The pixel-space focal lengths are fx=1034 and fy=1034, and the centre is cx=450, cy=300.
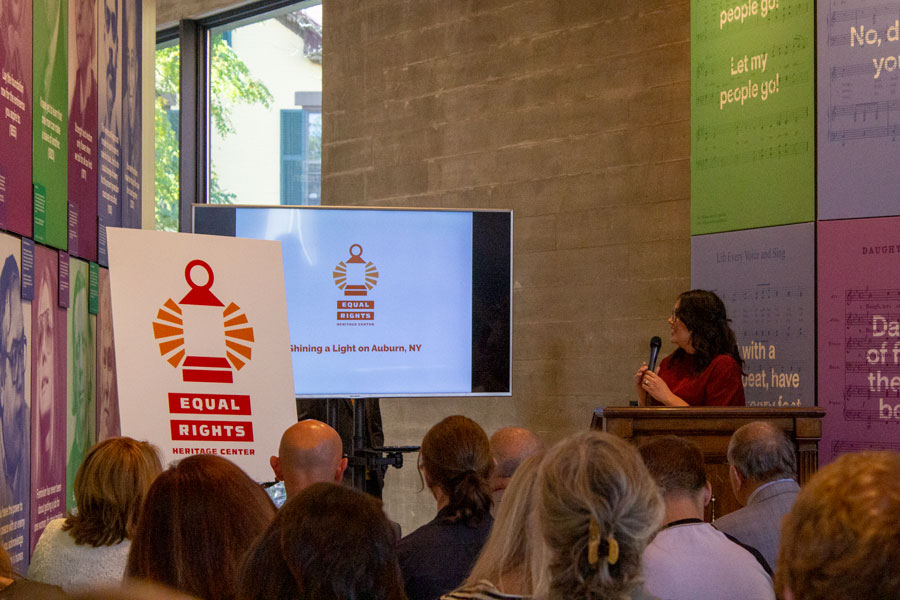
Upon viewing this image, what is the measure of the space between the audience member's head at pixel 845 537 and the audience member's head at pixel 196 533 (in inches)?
36.1

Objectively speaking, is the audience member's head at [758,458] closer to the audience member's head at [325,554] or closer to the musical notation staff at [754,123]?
the musical notation staff at [754,123]

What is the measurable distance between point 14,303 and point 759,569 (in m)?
2.23

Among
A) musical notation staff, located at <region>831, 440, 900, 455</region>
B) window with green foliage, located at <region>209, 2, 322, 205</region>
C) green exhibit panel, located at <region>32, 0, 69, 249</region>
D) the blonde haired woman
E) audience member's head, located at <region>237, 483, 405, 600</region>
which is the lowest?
musical notation staff, located at <region>831, 440, 900, 455</region>

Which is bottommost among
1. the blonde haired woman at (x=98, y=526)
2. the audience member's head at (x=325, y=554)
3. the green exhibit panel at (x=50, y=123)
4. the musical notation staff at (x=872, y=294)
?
the blonde haired woman at (x=98, y=526)

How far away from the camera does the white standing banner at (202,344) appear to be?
3.50 m

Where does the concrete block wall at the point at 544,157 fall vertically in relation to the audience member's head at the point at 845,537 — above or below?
above

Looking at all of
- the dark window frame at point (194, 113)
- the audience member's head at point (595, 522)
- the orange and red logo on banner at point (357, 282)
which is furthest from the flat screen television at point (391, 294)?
the audience member's head at point (595, 522)

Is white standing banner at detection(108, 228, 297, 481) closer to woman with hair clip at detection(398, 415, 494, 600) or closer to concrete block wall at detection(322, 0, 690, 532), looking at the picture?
woman with hair clip at detection(398, 415, 494, 600)

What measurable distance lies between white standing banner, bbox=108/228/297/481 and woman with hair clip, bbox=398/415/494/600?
99 cm

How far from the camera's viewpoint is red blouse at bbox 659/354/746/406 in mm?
4195

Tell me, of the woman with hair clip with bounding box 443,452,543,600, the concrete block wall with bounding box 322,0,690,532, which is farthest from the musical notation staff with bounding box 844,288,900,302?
the woman with hair clip with bounding box 443,452,543,600

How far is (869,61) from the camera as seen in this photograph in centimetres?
425

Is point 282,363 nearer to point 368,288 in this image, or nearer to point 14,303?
point 14,303

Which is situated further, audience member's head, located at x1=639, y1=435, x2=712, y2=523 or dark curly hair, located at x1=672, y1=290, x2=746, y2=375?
dark curly hair, located at x1=672, y1=290, x2=746, y2=375
